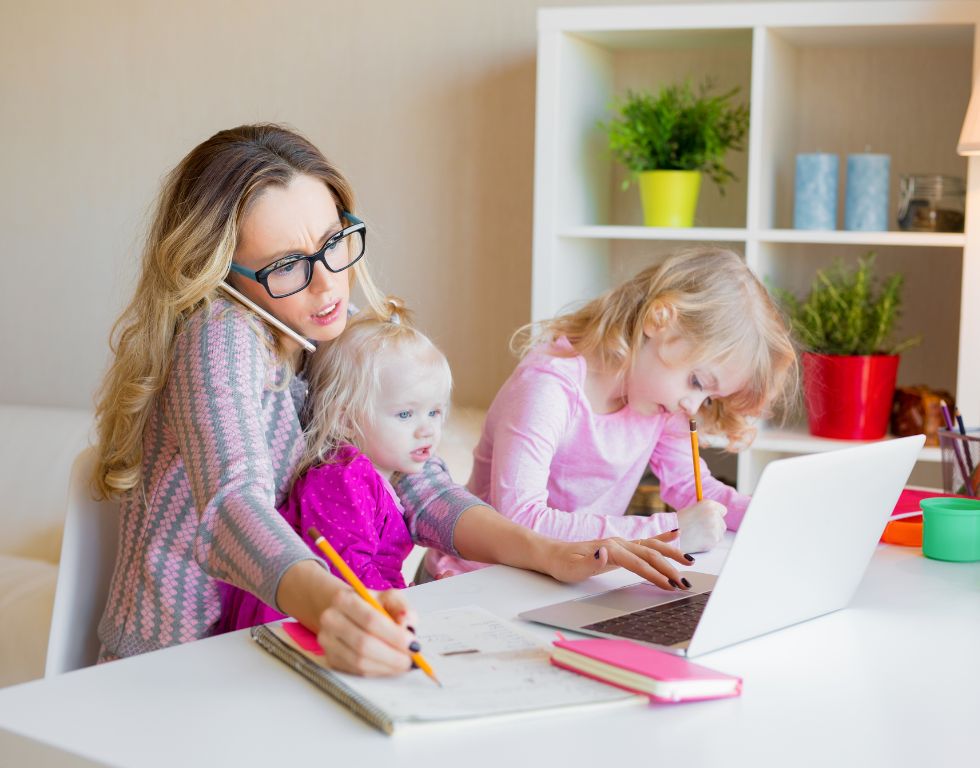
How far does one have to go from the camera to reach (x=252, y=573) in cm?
103

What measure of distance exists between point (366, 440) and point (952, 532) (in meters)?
0.70

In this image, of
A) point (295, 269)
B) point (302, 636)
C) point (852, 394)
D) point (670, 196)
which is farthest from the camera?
point (670, 196)

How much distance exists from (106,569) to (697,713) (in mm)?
861

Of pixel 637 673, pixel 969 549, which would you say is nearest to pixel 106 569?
pixel 637 673

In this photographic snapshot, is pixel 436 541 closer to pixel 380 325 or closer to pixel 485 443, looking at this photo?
pixel 380 325

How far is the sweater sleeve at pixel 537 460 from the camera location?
1534 mm

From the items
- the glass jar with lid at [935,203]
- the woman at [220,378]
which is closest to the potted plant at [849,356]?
the glass jar with lid at [935,203]

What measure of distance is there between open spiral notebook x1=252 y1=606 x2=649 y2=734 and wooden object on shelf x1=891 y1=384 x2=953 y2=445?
1495mm

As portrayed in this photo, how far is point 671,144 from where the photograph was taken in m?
2.40

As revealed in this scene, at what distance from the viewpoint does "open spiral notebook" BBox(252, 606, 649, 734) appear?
32.5 inches

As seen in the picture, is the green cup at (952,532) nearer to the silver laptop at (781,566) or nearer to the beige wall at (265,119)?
the silver laptop at (781,566)

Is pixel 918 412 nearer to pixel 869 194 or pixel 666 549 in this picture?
pixel 869 194

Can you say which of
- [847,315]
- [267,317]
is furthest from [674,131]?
[267,317]

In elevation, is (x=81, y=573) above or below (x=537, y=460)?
below
